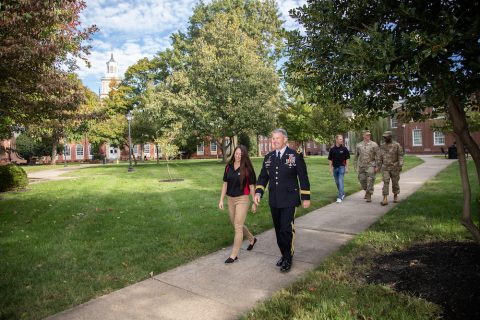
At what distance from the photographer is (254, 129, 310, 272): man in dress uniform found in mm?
4723

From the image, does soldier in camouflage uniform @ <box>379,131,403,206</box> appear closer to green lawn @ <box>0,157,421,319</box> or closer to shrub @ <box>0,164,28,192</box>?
green lawn @ <box>0,157,421,319</box>

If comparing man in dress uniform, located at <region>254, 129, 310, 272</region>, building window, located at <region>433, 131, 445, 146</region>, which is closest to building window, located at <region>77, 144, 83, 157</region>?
building window, located at <region>433, 131, 445, 146</region>

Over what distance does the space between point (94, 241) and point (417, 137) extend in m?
48.9

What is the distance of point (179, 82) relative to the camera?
93.7 ft

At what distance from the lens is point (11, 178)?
14.9 m

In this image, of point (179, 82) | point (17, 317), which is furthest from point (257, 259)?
point (179, 82)

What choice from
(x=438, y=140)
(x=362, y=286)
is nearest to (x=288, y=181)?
(x=362, y=286)

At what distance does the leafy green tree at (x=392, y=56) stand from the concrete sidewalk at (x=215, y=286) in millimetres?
2366

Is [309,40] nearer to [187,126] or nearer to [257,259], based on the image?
[257,259]

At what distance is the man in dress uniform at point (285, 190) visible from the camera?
4.72 meters

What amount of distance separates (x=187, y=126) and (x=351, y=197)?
19.0m

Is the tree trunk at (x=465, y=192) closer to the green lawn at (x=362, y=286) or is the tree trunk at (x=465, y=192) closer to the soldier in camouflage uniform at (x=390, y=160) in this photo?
the green lawn at (x=362, y=286)

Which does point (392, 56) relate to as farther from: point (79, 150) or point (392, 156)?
point (79, 150)

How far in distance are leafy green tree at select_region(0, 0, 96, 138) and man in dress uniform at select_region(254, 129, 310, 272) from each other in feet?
15.5
